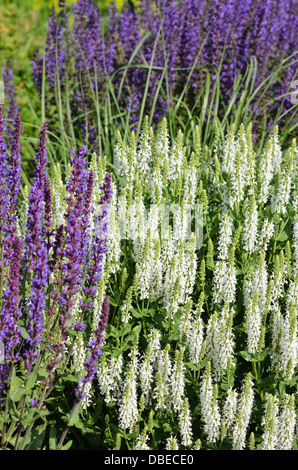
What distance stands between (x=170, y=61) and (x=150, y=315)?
12.7 feet

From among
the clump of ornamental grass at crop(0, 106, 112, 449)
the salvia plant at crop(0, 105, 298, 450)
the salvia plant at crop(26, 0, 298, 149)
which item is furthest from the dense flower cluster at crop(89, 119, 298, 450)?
the salvia plant at crop(26, 0, 298, 149)

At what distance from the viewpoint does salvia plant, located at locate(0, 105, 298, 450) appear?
9.59 feet

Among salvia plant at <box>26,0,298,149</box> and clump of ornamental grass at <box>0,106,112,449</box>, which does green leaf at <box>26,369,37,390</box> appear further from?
salvia plant at <box>26,0,298,149</box>

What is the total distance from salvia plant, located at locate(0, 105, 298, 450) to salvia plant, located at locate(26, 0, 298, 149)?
7.76ft

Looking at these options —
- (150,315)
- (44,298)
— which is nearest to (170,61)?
(150,315)

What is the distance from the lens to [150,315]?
364cm

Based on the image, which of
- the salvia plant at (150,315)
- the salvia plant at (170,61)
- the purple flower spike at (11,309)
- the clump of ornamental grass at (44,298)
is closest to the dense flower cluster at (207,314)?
the salvia plant at (150,315)

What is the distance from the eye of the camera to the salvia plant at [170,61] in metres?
6.53

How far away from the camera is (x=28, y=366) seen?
8.95 ft

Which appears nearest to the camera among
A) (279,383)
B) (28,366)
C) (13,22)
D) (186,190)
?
(28,366)

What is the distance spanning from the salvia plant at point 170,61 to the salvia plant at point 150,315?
2365 millimetres

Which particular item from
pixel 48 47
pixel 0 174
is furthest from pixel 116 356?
pixel 48 47

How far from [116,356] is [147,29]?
5351 mm
